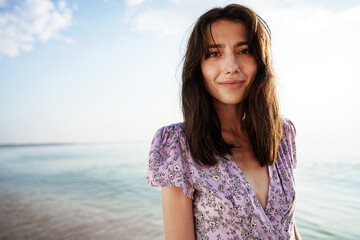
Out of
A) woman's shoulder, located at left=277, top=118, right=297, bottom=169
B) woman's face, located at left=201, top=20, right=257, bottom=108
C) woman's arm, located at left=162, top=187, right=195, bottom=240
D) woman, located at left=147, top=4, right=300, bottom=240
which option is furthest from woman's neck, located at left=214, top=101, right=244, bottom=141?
woman's arm, located at left=162, top=187, right=195, bottom=240

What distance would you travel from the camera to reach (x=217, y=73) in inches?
67.7

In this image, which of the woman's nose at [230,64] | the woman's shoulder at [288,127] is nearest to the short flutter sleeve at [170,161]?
the woman's nose at [230,64]

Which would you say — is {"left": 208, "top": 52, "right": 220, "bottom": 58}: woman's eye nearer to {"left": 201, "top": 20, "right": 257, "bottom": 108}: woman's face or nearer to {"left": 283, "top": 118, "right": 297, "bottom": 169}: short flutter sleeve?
{"left": 201, "top": 20, "right": 257, "bottom": 108}: woman's face

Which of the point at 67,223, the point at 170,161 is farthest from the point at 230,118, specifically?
the point at 67,223

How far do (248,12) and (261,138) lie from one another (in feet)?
2.52

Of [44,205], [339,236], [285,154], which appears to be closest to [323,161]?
[339,236]

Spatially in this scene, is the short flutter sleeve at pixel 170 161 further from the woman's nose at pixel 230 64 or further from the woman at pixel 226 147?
the woman's nose at pixel 230 64

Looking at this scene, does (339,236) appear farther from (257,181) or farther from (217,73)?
(217,73)

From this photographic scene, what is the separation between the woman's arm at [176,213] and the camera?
5.13 ft

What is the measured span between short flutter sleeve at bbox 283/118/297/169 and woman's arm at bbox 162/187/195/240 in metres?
0.83

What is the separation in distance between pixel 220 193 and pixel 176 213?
0.25 metres

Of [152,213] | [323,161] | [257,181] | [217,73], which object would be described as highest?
[217,73]

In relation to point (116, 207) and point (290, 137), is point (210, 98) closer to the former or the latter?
point (290, 137)

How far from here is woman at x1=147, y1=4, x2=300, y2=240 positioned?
5.13 ft
